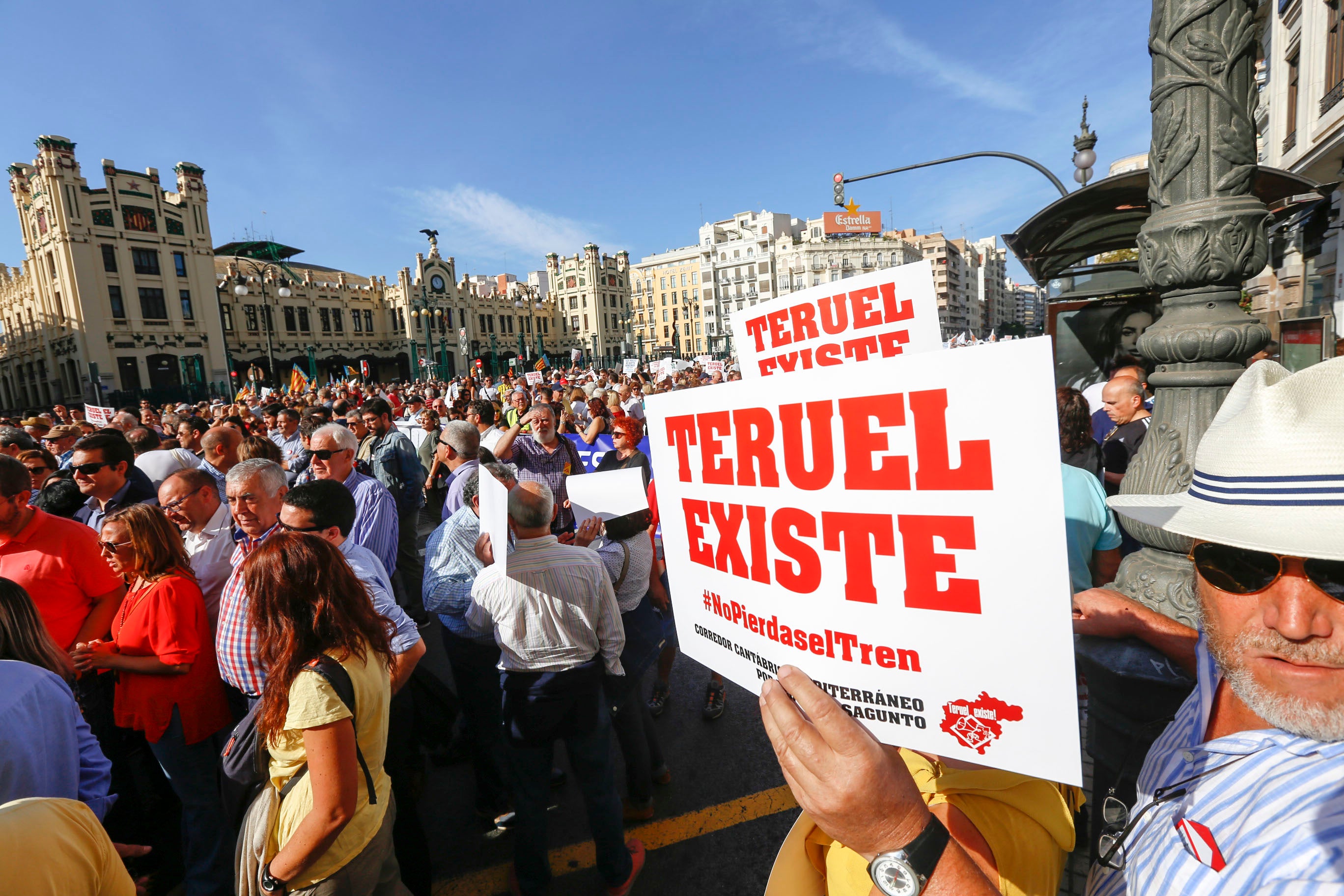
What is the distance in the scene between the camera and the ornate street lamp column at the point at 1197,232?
2156mm

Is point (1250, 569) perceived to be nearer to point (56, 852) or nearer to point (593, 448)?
point (56, 852)

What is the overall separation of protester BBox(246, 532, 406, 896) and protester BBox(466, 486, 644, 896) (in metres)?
0.63

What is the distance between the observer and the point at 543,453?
5.62m

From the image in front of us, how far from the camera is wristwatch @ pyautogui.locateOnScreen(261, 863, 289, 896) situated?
73.6 inches

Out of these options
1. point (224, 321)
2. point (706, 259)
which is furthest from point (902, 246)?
point (224, 321)

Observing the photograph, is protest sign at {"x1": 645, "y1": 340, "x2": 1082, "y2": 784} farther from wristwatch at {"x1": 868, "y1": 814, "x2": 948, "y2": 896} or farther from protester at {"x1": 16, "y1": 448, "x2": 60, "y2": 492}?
protester at {"x1": 16, "y1": 448, "x2": 60, "y2": 492}

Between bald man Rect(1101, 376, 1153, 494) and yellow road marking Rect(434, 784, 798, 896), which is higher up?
bald man Rect(1101, 376, 1153, 494)

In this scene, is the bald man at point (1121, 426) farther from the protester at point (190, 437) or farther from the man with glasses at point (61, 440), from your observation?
the man with glasses at point (61, 440)

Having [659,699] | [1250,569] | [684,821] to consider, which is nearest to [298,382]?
[659,699]

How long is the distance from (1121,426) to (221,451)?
7.22 meters

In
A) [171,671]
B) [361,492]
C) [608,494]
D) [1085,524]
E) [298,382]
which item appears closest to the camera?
[171,671]

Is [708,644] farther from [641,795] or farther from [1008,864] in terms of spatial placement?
[641,795]

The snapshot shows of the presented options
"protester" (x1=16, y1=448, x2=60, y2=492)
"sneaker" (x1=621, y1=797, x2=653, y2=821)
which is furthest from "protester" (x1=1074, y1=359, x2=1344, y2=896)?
"protester" (x1=16, y1=448, x2=60, y2=492)

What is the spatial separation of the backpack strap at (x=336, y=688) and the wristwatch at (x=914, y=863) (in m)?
1.63
